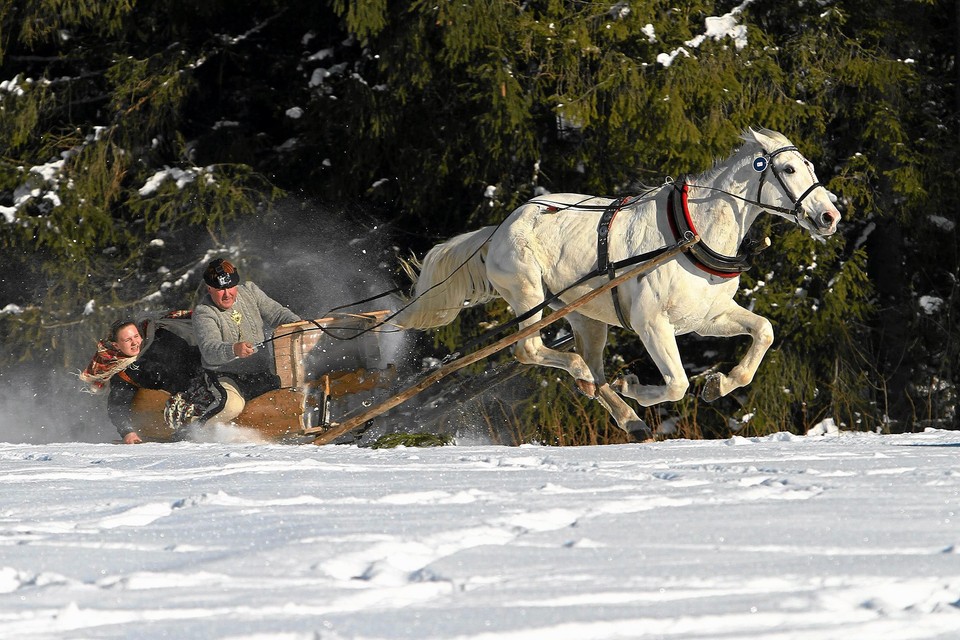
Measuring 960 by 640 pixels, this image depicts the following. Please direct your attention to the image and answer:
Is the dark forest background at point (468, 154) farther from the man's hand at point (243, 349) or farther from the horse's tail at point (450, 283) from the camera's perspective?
the man's hand at point (243, 349)

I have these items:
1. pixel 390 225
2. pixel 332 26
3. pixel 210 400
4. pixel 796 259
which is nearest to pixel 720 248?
pixel 210 400

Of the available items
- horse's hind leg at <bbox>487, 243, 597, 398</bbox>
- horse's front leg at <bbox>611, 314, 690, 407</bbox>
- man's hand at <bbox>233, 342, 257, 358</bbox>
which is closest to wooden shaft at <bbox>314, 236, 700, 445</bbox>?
horse's hind leg at <bbox>487, 243, 597, 398</bbox>

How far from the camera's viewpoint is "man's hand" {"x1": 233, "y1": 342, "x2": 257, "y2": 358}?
Answer: 7.56 meters

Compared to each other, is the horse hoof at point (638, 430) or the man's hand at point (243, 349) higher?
the man's hand at point (243, 349)

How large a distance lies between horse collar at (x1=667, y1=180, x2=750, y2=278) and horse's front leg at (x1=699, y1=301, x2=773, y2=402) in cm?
31

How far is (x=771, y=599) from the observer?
107 inches

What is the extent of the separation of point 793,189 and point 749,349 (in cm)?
89

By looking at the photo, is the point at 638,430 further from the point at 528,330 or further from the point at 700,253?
the point at 700,253

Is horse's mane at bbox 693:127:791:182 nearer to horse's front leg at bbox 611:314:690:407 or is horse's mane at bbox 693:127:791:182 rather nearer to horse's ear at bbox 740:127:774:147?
horse's ear at bbox 740:127:774:147

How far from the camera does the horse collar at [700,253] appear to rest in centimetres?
642

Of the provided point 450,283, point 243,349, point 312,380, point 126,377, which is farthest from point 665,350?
point 126,377

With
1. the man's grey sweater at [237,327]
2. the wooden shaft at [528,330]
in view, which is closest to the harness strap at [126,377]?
the man's grey sweater at [237,327]

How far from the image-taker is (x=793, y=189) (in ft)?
20.9

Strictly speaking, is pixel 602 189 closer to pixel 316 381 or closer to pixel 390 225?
pixel 390 225
